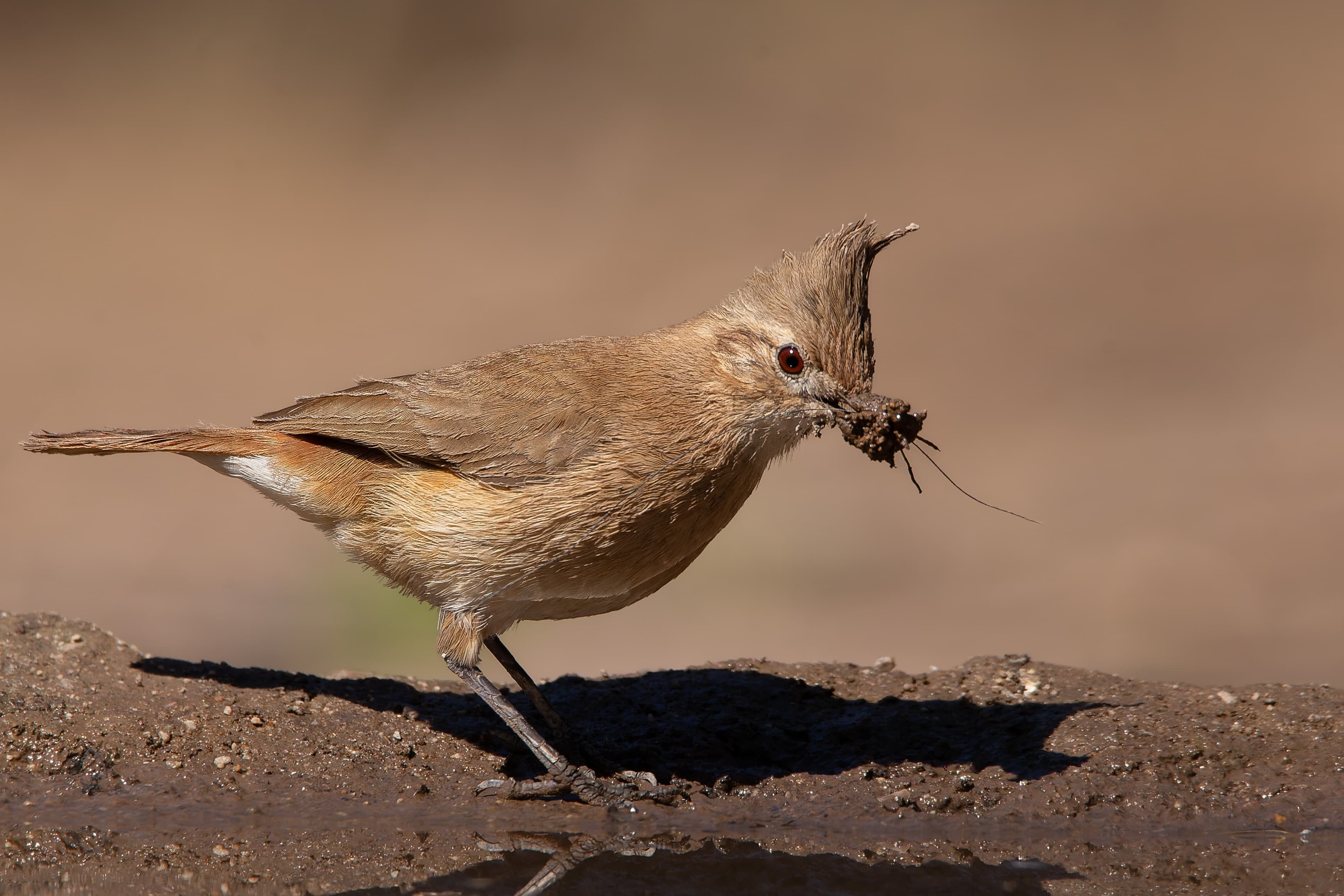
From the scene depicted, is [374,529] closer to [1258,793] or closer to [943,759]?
[943,759]

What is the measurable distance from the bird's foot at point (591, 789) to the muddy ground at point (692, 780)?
62 mm

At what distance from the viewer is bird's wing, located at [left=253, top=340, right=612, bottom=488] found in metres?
5.92

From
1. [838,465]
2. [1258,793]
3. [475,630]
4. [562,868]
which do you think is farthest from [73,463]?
[1258,793]

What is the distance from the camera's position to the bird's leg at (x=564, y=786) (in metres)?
5.59

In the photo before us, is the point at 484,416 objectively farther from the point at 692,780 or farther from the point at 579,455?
the point at 692,780

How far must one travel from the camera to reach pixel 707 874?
15.4ft

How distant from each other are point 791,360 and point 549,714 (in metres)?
2.01

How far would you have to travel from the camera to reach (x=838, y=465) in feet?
46.7

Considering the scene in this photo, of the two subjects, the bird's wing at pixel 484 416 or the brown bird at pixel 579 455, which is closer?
the brown bird at pixel 579 455

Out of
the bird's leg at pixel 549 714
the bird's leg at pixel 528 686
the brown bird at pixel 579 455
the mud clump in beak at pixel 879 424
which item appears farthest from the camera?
the bird's leg at pixel 528 686

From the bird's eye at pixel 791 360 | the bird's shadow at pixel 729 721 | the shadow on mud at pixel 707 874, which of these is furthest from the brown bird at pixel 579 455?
the shadow on mud at pixel 707 874

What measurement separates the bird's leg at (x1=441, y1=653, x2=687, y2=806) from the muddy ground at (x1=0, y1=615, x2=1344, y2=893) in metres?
0.06

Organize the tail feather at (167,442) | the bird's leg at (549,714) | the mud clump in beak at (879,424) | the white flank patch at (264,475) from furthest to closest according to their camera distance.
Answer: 1. the tail feather at (167,442)
2. the white flank patch at (264,475)
3. the bird's leg at (549,714)
4. the mud clump in beak at (879,424)

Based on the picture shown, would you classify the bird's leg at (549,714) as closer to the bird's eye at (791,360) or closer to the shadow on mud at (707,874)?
the shadow on mud at (707,874)
